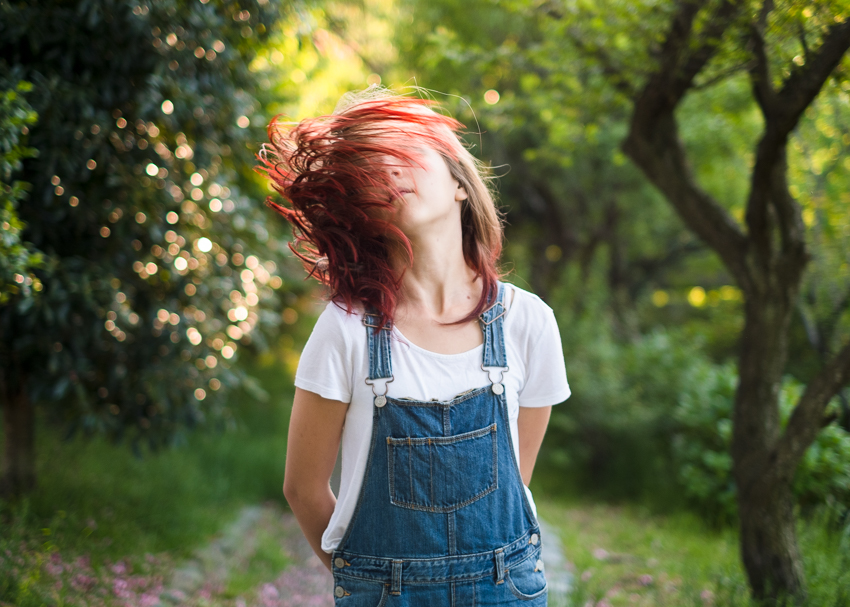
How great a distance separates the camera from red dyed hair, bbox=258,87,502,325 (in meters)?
1.49

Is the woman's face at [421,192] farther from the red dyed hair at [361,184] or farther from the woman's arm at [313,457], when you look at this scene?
the woman's arm at [313,457]

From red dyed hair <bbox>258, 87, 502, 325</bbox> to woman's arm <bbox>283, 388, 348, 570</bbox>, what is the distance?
0.25 metres

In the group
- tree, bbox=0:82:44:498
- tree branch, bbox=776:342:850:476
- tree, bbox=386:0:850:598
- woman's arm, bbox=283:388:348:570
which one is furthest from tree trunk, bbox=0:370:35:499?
tree branch, bbox=776:342:850:476

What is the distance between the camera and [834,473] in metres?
3.26

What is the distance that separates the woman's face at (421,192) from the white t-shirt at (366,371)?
27cm

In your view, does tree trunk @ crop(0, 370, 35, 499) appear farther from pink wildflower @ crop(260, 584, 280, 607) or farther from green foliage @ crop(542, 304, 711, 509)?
green foliage @ crop(542, 304, 711, 509)

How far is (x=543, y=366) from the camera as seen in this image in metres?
1.59

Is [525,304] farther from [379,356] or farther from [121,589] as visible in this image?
[121,589]

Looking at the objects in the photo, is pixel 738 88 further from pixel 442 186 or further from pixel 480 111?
pixel 442 186

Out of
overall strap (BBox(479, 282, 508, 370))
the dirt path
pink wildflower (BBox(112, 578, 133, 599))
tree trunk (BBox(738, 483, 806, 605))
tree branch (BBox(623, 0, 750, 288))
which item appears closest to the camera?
overall strap (BBox(479, 282, 508, 370))

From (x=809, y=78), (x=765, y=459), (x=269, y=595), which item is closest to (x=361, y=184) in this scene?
(x=809, y=78)

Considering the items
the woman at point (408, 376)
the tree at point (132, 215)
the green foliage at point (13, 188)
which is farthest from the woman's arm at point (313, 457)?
the tree at point (132, 215)

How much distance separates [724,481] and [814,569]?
1.96 metres

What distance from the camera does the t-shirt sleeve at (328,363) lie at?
140 cm
